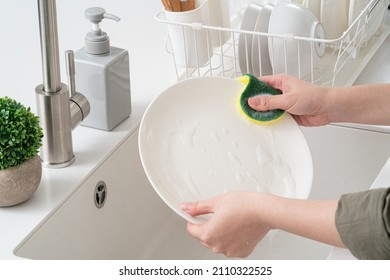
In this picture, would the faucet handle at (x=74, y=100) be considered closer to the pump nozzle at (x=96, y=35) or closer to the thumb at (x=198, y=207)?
the pump nozzle at (x=96, y=35)

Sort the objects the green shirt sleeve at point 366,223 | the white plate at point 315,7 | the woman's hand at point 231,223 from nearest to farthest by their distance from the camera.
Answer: the green shirt sleeve at point 366,223 → the woman's hand at point 231,223 → the white plate at point 315,7

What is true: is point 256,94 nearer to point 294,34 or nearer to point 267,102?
point 267,102

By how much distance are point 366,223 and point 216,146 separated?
16.1 inches

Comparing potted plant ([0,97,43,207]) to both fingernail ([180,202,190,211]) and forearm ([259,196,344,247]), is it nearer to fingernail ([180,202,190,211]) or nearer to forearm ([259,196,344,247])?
fingernail ([180,202,190,211])

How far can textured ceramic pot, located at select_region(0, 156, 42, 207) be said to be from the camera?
1.14 m

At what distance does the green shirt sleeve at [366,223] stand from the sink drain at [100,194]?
48cm

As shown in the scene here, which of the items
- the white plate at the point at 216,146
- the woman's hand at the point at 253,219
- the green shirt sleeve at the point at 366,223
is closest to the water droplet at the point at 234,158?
the white plate at the point at 216,146

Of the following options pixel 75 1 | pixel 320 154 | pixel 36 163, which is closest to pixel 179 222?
pixel 320 154

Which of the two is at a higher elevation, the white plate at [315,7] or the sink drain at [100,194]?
the white plate at [315,7]

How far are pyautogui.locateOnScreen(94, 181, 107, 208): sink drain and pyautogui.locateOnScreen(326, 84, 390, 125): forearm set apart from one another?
14.9 inches

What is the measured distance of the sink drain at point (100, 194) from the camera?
1.31m

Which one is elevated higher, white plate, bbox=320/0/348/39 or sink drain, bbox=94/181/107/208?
white plate, bbox=320/0/348/39

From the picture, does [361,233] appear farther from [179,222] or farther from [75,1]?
[75,1]

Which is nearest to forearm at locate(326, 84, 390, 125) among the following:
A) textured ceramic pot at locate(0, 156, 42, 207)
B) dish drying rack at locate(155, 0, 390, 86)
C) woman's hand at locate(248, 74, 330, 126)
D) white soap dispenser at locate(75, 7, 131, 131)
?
woman's hand at locate(248, 74, 330, 126)
